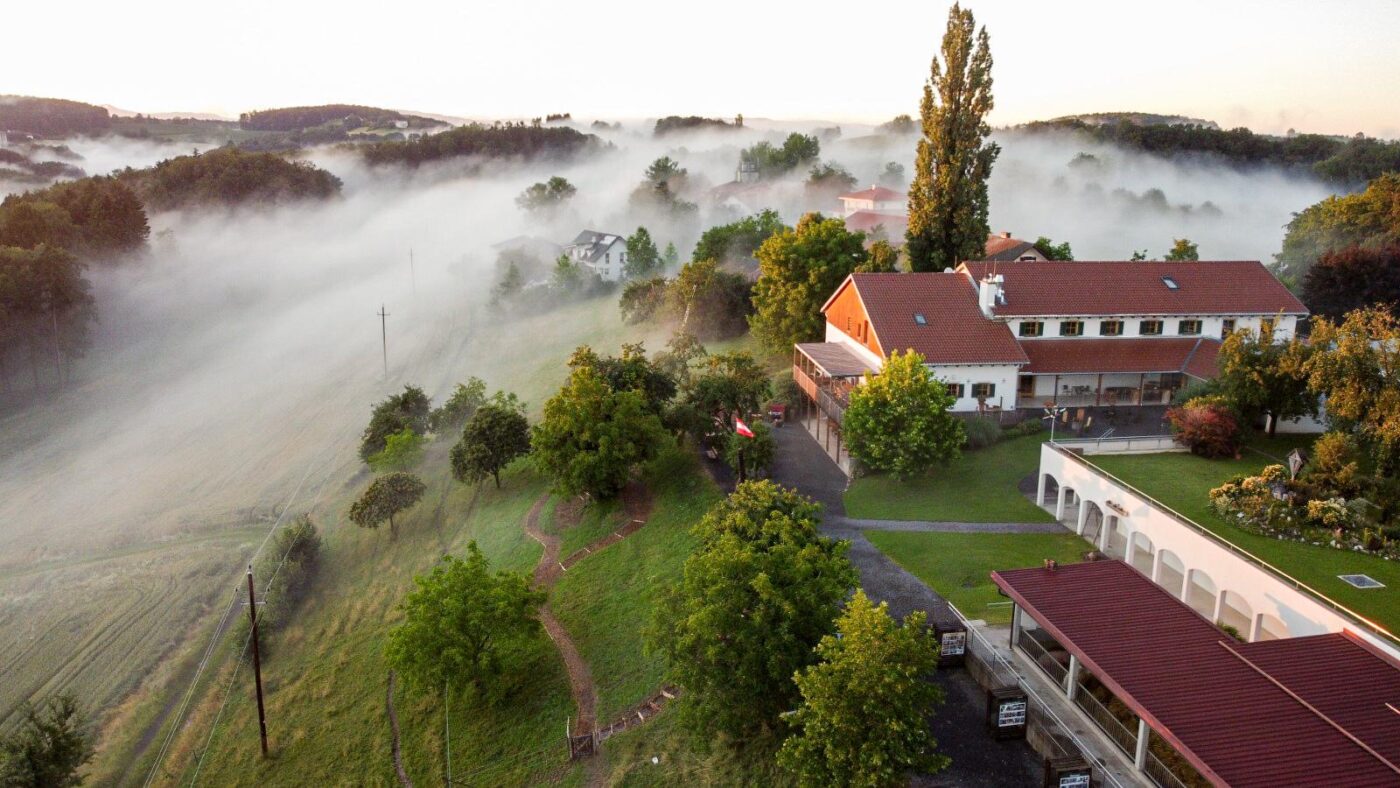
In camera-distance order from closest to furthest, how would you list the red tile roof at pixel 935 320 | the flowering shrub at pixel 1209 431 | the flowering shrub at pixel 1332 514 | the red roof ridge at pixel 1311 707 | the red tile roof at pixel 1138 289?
the red roof ridge at pixel 1311 707, the flowering shrub at pixel 1332 514, the flowering shrub at pixel 1209 431, the red tile roof at pixel 935 320, the red tile roof at pixel 1138 289

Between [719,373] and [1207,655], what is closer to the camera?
[1207,655]

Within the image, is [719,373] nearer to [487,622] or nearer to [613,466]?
[613,466]

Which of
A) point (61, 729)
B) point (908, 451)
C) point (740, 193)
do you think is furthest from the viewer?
point (740, 193)

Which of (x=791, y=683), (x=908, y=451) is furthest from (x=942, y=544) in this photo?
(x=791, y=683)

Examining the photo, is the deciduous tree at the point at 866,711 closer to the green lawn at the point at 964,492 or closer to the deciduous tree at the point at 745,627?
the deciduous tree at the point at 745,627

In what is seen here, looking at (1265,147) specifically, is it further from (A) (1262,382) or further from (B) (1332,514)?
(B) (1332,514)

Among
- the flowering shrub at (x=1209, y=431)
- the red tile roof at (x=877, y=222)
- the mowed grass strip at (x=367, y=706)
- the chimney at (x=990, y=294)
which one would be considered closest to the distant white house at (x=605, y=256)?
the red tile roof at (x=877, y=222)
